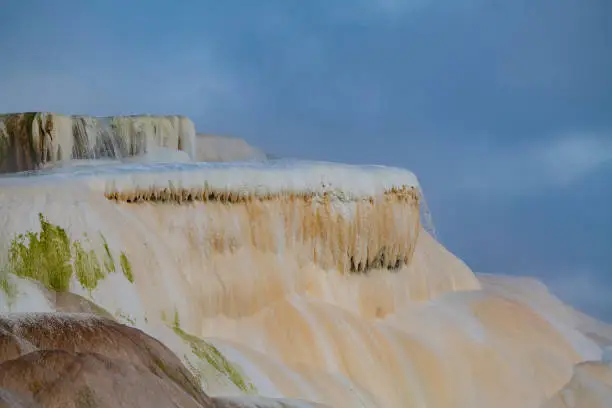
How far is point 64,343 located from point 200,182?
408cm

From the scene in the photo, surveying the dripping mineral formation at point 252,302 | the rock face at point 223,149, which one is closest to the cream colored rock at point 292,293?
the dripping mineral formation at point 252,302

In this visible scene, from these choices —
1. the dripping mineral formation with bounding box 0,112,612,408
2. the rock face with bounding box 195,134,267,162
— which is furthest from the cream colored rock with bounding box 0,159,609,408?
the rock face with bounding box 195,134,267,162

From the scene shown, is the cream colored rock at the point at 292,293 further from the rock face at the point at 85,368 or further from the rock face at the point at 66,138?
the rock face at the point at 66,138

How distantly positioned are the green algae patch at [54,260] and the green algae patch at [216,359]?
0.63 metres

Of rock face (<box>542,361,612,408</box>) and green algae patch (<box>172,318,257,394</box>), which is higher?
green algae patch (<box>172,318,257,394</box>)

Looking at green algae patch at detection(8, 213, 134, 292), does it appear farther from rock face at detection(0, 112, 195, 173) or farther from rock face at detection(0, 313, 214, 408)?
rock face at detection(0, 112, 195, 173)

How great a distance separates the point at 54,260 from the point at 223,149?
1354cm

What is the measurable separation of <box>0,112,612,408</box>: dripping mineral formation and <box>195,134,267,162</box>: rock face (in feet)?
A: 18.6

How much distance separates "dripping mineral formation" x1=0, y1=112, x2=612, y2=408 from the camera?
3537 mm

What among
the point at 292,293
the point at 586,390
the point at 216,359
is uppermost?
the point at 216,359

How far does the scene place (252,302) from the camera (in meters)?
7.59

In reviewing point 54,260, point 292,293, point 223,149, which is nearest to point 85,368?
point 54,260

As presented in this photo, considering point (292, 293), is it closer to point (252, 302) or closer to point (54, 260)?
point (252, 302)

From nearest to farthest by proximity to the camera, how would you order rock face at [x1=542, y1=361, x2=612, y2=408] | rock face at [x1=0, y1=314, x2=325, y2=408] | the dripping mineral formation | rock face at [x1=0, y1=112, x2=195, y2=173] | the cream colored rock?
rock face at [x1=0, y1=314, x2=325, y2=408] → the dripping mineral formation → the cream colored rock → rock face at [x1=542, y1=361, x2=612, y2=408] → rock face at [x1=0, y1=112, x2=195, y2=173]
